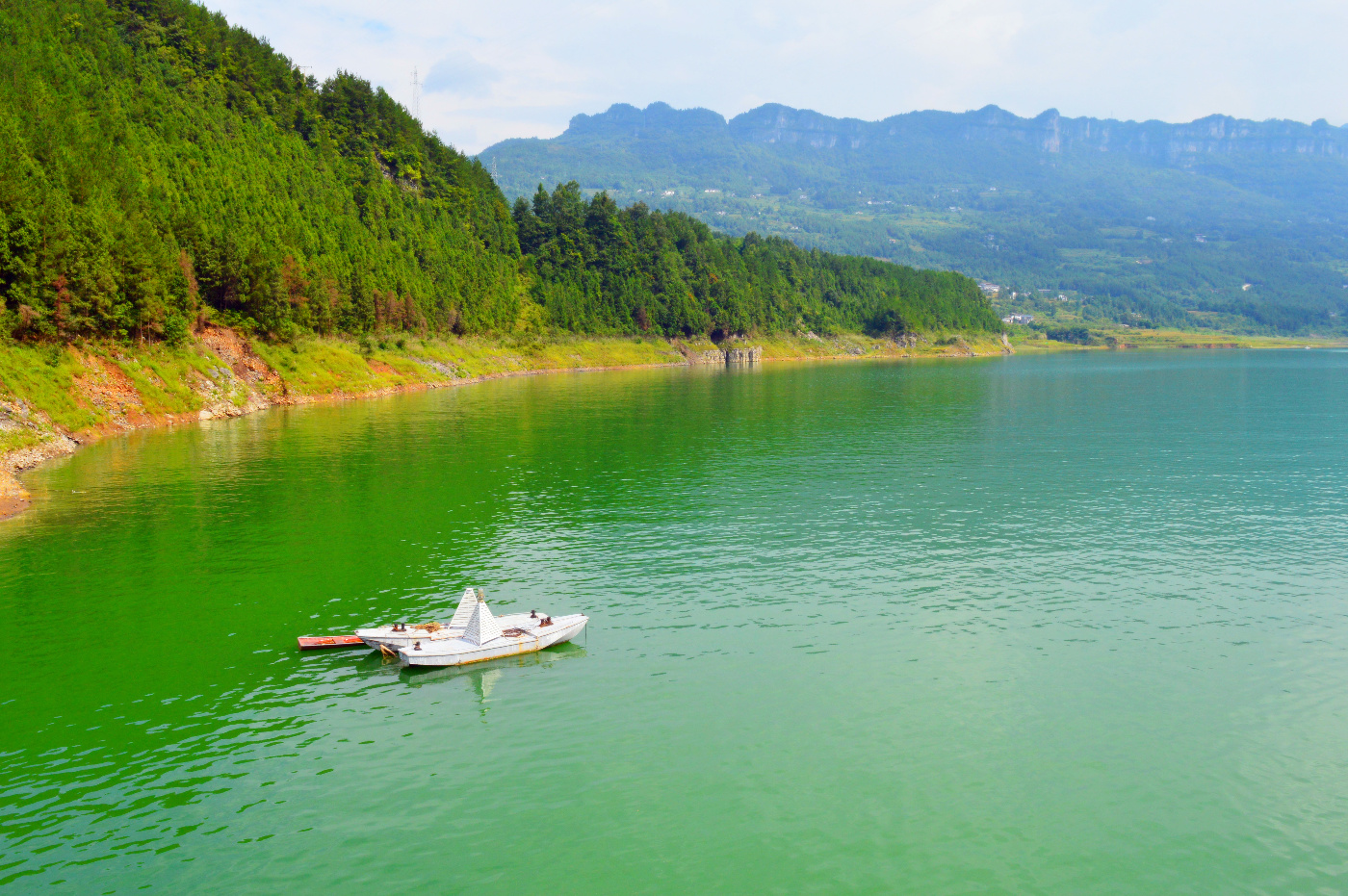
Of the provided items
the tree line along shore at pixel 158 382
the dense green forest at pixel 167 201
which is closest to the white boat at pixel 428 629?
the tree line along shore at pixel 158 382

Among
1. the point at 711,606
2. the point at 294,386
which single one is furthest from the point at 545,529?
the point at 294,386

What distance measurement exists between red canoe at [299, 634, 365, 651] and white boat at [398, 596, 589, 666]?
96.0 inches

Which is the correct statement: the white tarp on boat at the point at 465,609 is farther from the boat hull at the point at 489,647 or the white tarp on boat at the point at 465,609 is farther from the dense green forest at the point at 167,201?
the dense green forest at the point at 167,201

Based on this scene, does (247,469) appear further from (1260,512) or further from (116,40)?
(116,40)

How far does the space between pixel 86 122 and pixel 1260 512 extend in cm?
14621

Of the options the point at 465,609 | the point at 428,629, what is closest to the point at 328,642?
the point at 428,629

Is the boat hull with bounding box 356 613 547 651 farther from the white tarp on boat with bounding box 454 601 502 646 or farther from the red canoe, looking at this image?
the white tarp on boat with bounding box 454 601 502 646

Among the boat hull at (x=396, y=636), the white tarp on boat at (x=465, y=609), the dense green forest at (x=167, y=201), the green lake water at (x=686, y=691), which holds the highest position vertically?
the dense green forest at (x=167, y=201)

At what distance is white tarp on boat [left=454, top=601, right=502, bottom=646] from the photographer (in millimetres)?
32938

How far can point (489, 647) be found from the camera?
33062 millimetres

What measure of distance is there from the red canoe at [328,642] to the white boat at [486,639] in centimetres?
244

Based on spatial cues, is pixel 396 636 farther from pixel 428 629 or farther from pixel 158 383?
pixel 158 383

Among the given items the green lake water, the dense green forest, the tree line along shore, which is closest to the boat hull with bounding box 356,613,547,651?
the green lake water

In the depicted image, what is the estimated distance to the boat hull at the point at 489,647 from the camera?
32.3 m
